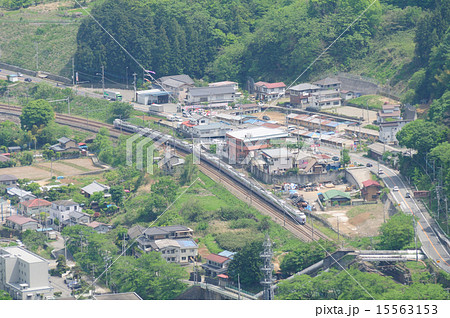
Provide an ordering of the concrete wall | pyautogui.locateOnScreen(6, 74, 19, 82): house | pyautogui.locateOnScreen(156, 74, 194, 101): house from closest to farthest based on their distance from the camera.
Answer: the concrete wall, pyautogui.locateOnScreen(156, 74, 194, 101): house, pyautogui.locateOnScreen(6, 74, 19, 82): house

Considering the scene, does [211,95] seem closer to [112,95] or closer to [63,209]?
[112,95]

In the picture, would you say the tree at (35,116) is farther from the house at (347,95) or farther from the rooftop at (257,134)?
the house at (347,95)

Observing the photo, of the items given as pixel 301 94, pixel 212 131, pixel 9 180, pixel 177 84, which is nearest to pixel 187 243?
pixel 9 180

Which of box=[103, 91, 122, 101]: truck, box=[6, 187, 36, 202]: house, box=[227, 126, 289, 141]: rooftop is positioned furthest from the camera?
box=[103, 91, 122, 101]: truck

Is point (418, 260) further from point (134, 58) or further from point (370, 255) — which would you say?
point (134, 58)

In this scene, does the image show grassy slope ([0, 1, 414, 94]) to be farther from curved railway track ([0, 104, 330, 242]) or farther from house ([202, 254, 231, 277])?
house ([202, 254, 231, 277])

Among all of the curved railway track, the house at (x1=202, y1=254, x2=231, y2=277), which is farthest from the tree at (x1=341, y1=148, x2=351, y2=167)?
the house at (x1=202, y1=254, x2=231, y2=277)

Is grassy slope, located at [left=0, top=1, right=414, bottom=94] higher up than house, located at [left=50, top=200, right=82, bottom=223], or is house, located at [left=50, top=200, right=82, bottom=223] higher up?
grassy slope, located at [left=0, top=1, right=414, bottom=94]

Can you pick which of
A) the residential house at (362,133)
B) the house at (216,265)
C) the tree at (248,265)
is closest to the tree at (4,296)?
the house at (216,265)
